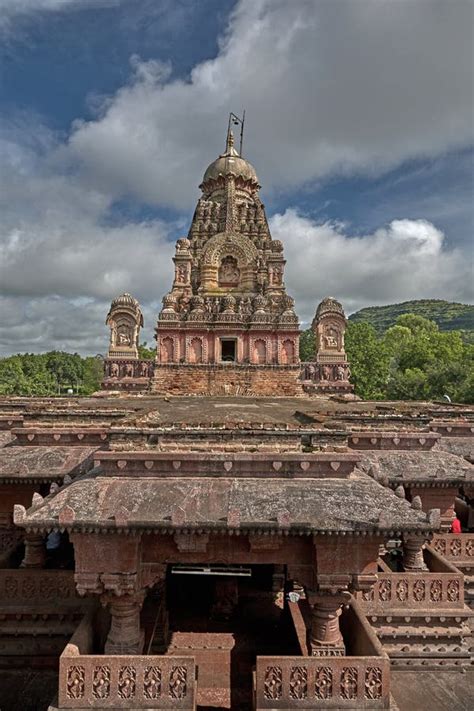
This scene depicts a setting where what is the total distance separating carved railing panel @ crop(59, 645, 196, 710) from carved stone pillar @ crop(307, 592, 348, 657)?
250cm

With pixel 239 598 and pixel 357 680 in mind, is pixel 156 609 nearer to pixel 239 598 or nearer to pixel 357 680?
pixel 239 598

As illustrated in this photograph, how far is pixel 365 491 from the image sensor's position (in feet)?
28.3

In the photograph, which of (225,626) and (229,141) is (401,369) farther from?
(225,626)

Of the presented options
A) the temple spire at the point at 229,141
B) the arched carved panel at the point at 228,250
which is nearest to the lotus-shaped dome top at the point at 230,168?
the temple spire at the point at 229,141

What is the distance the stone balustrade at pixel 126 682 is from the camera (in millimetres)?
7113

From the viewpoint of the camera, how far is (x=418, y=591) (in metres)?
9.88

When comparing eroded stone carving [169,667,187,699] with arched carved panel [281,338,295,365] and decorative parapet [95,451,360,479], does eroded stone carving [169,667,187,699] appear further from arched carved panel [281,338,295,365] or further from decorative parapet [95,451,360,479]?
arched carved panel [281,338,295,365]

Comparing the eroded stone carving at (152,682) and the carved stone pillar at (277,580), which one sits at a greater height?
the eroded stone carving at (152,682)

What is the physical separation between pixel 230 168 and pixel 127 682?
33657 millimetres

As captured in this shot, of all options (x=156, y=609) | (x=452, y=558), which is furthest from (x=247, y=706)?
(x=452, y=558)

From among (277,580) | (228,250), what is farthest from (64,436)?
(228,250)

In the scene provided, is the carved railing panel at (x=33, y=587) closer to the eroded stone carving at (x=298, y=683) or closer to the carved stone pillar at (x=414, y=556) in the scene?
the eroded stone carving at (x=298, y=683)

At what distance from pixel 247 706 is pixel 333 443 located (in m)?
5.65

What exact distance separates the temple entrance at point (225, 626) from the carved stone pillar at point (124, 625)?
3.37 feet
